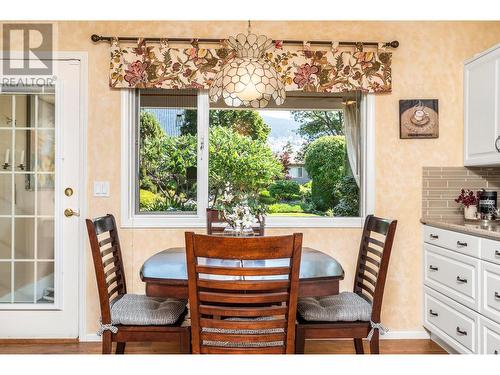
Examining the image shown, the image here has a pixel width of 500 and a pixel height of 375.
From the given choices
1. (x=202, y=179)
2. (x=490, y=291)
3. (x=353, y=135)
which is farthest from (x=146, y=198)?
(x=490, y=291)

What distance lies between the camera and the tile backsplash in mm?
3279

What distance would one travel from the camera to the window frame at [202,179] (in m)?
3.21

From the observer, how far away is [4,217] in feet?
10.4

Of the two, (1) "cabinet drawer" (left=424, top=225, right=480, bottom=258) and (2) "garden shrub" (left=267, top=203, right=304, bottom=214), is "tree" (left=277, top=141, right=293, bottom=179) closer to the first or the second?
(2) "garden shrub" (left=267, top=203, right=304, bottom=214)

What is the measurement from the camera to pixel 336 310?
7.52ft

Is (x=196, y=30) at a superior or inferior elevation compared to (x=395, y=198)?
superior

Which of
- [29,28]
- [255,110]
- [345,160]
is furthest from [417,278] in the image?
[29,28]

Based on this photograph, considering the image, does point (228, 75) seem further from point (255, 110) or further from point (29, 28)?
point (29, 28)

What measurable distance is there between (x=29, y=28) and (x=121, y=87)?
0.81 m

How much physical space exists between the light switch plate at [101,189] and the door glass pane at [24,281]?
2.30 feet

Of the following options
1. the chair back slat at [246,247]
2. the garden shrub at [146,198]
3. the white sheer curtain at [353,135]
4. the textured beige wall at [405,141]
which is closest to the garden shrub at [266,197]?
the textured beige wall at [405,141]

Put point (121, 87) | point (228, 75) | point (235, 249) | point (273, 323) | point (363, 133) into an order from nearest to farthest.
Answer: point (235, 249) < point (273, 323) < point (228, 75) < point (121, 87) < point (363, 133)

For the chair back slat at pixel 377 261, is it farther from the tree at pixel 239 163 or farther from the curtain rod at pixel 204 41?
the curtain rod at pixel 204 41

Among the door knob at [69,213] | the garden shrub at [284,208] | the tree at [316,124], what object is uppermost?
the tree at [316,124]
